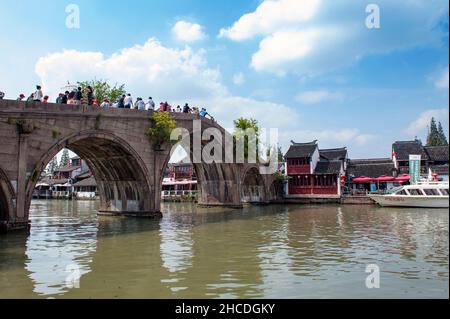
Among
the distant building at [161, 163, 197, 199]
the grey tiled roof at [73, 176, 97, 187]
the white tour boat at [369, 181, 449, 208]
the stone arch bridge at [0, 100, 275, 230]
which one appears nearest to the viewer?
the stone arch bridge at [0, 100, 275, 230]

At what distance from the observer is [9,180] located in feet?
54.2

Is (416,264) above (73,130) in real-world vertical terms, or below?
below

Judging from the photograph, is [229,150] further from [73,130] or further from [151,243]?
[151,243]

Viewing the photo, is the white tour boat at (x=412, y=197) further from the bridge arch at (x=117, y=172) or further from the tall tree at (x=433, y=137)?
the tall tree at (x=433, y=137)

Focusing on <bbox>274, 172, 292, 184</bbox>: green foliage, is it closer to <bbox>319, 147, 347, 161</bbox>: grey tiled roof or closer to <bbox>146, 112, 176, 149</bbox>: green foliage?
<bbox>319, 147, 347, 161</bbox>: grey tiled roof

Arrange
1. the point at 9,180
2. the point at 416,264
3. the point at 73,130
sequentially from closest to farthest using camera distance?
1. the point at 416,264
2. the point at 9,180
3. the point at 73,130

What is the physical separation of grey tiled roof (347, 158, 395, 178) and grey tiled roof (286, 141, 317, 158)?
18.0 ft

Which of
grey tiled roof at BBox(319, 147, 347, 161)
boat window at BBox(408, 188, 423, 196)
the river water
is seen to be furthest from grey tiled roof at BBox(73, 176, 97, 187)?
the river water

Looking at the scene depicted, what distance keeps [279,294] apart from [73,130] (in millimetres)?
14953

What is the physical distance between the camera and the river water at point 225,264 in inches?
307

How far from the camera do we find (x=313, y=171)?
48.1 meters

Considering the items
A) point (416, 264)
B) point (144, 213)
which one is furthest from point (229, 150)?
point (416, 264)

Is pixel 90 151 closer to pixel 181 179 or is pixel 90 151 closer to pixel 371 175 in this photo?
pixel 371 175

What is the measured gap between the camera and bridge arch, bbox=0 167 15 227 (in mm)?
16359
